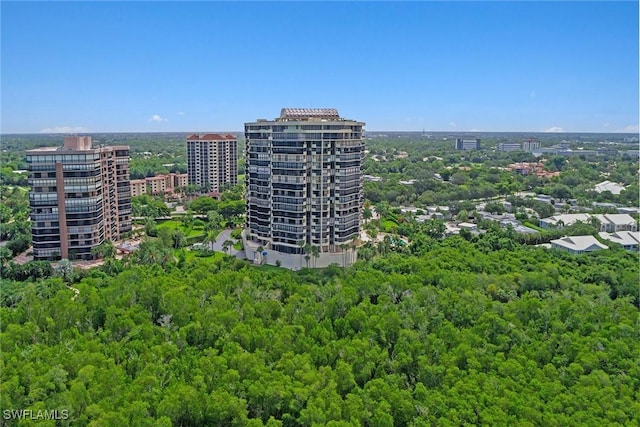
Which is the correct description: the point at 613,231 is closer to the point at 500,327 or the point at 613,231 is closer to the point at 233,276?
the point at 500,327

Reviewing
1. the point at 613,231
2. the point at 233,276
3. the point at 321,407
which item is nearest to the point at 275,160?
the point at 233,276

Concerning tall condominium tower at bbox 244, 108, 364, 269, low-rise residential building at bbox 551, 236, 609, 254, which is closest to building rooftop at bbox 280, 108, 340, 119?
tall condominium tower at bbox 244, 108, 364, 269

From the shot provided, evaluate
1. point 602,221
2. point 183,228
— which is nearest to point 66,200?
point 183,228

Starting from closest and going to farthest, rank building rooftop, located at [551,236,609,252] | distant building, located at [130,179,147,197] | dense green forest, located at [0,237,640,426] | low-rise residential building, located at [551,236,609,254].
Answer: dense green forest, located at [0,237,640,426]
low-rise residential building, located at [551,236,609,254]
building rooftop, located at [551,236,609,252]
distant building, located at [130,179,147,197]

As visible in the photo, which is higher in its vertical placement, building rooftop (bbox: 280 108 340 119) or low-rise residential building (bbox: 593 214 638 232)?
building rooftop (bbox: 280 108 340 119)

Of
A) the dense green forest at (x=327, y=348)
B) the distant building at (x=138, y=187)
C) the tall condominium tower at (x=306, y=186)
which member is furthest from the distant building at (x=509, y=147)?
the dense green forest at (x=327, y=348)

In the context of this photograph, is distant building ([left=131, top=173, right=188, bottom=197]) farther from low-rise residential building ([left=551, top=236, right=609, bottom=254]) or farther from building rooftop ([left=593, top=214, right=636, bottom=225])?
building rooftop ([left=593, top=214, right=636, bottom=225])

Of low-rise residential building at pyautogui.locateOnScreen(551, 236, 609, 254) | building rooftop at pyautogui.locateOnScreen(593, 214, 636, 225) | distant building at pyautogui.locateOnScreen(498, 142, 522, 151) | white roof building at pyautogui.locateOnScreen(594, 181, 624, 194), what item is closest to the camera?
low-rise residential building at pyautogui.locateOnScreen(551, 236, 609, 254)

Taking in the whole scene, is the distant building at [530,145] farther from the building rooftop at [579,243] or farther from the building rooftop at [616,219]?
the building rooftop at [579,243]
